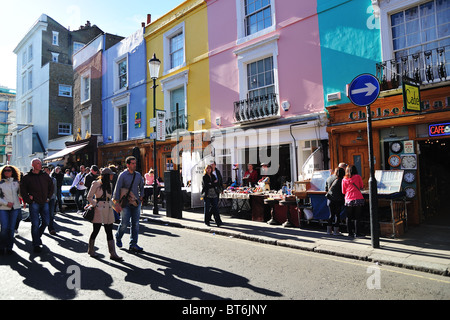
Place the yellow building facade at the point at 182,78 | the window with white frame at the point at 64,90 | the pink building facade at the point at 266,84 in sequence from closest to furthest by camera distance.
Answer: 1. the pink building facade at the point at 266,84
2. the yellow building facade at the point at 182,78
3. the window with white frame at the point at 64,90

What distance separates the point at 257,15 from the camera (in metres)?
12.8

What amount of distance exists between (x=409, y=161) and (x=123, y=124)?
16830mm

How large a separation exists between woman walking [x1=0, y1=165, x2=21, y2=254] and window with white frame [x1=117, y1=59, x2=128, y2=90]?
46.2 ft

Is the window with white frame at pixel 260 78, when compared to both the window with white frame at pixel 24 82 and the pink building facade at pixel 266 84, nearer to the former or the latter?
the pink building facade at pixel 266 84

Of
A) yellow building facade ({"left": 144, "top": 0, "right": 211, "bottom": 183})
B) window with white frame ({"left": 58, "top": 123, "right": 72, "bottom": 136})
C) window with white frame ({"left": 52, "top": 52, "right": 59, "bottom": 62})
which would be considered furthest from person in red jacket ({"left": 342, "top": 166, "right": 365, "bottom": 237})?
window with white frame ({"left": 52, "top": 52, "right": 59, "bottom": 62})

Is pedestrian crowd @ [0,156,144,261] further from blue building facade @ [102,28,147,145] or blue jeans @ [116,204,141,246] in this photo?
blue building facade @ [102,28,147,145]

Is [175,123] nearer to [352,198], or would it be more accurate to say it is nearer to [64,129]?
[352,198]

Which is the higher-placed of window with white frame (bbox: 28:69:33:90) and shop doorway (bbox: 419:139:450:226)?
window with white frame (bbox: 28:69:33:90)

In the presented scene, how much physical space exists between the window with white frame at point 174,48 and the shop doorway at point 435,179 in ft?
37.9

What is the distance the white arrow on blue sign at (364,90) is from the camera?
6.20 m

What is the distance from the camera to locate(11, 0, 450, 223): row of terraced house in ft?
28.2

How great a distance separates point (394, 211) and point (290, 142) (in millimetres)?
4816

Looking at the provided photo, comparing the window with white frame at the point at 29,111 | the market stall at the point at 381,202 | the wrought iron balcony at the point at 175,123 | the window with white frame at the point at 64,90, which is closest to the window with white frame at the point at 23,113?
the window with white frame at the point at 29,111

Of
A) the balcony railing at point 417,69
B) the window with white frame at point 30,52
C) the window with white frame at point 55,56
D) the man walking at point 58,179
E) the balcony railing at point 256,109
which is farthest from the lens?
the window with white frame at point 30,52
